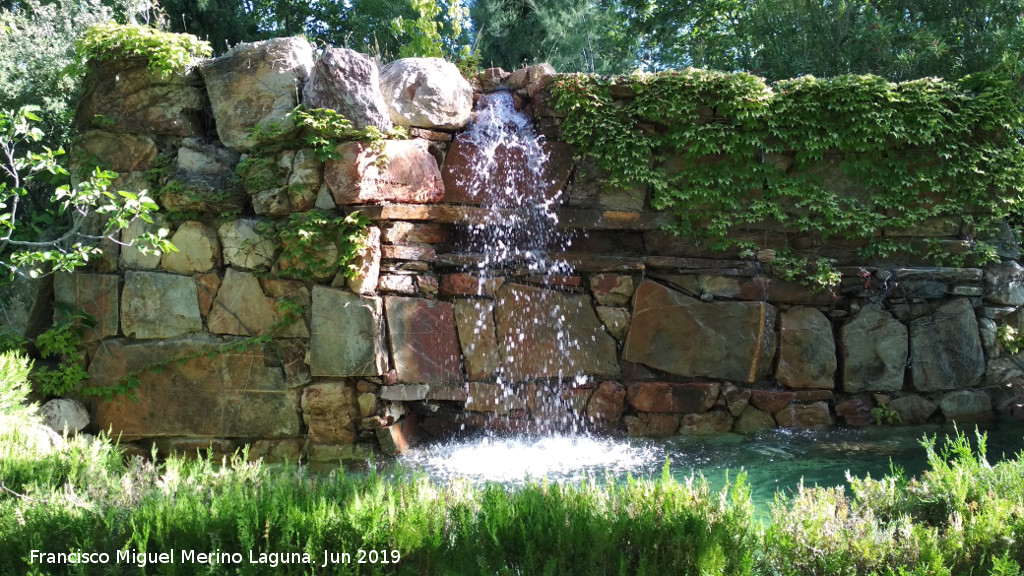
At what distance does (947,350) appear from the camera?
18.3 ft

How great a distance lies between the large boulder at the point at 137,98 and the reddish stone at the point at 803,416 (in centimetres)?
494

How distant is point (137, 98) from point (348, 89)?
159 cm

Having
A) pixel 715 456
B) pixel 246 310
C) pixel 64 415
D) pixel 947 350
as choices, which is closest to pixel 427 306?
pixel 246 310

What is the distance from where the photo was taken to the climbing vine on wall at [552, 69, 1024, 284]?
5422 mm

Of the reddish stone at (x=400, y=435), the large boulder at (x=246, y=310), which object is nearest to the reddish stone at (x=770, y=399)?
the reddish stone at (x=400, y=435)

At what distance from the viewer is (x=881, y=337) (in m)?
5.55

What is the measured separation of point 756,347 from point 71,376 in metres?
4.93

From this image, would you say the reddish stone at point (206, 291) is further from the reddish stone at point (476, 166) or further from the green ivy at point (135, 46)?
the reddish stone at point (476, 166)

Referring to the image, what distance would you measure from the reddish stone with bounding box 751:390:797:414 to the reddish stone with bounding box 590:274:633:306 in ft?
4.09

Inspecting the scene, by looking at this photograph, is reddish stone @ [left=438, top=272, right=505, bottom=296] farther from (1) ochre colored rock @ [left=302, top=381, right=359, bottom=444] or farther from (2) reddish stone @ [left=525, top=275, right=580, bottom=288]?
(1) ochre colored rock @ [left=302, top=381, right=359, bottom=444]

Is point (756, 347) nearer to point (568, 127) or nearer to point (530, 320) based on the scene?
point (530, 320)

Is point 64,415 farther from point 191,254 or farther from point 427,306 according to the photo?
point 427,306

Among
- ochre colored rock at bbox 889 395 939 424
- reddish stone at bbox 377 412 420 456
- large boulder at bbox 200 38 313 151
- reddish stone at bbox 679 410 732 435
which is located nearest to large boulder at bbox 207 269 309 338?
reddish stone at bbox 377 412 420 456

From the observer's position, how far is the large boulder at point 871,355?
18.2 feet
